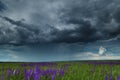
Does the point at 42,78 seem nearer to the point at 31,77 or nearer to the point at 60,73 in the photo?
the point at 31,77

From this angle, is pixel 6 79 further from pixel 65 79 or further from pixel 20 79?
pixel 65 79

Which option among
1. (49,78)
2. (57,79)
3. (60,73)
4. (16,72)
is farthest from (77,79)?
(16,72)

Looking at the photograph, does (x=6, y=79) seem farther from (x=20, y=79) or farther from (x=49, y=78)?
(x=49, y=78)

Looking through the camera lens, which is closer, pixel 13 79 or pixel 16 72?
pixel 13 79

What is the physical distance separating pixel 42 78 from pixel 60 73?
3.44ft

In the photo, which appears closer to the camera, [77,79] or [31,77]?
[31,77]

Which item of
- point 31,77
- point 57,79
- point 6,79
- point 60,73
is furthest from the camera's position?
point 60,73

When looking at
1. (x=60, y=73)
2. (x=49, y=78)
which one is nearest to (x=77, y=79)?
(x=60, y=73)

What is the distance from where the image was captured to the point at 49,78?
485cm

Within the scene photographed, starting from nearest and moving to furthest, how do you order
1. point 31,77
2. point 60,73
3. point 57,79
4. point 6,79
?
point 31,77 < point 6,79 < point 57,79 < point 60,73

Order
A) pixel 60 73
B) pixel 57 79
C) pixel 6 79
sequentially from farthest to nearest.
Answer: pixel 60 73
pixel 57 79
pixel 6 79

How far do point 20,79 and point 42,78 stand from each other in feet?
1.77

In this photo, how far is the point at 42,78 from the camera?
15.6ft

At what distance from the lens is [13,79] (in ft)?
15.6
